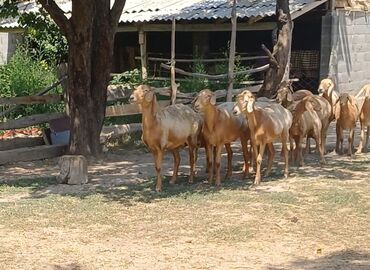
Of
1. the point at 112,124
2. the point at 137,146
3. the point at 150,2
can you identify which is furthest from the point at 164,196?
the point at 150,2

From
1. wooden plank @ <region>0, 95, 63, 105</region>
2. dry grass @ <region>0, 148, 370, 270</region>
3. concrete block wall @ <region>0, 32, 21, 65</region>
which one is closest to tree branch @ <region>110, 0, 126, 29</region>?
wooden plank @ <region>0, 95, 63, 105</region>

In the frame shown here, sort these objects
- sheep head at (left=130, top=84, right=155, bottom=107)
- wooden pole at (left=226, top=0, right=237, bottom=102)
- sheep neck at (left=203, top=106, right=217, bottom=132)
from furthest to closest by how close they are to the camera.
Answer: wooden pole at (left=226, top=0, right=237, bottom=102) < sheep neck at (left=203, top=106, right=217, bottom=132) < sheep head at (left=130, top=84, right=155, bottom=107)

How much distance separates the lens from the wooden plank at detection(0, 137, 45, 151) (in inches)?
467

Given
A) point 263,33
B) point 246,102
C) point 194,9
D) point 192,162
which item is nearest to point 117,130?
point 192,162

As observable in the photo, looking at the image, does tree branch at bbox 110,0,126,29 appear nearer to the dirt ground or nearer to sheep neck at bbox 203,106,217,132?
the dirt ground

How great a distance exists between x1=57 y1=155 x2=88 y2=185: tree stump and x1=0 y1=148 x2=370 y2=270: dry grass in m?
0.18

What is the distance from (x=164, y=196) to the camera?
8781mm

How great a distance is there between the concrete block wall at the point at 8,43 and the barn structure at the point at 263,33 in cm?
217

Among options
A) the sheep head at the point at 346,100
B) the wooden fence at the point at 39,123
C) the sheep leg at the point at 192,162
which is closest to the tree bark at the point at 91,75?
the wooden fence at the point at 39,123

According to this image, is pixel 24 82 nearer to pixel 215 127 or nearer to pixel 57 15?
pixel 57 15

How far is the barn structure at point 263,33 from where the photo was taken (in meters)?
17.1

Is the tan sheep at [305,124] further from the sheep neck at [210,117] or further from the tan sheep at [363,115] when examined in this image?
the sheep neck at [210,117]

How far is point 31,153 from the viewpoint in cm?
1151

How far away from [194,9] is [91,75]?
20.9 ft
